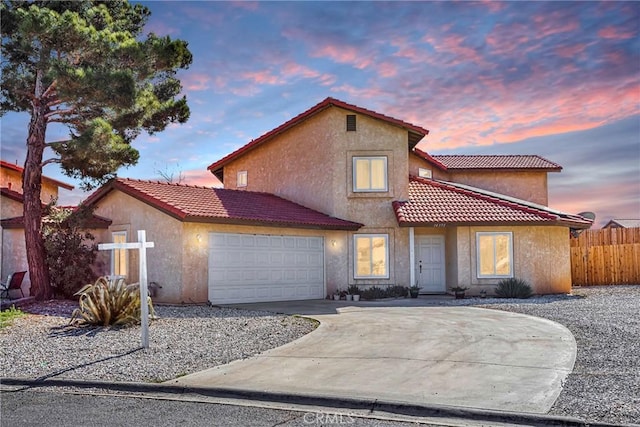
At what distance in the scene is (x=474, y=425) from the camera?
5.92 m

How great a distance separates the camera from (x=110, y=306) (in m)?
12.7

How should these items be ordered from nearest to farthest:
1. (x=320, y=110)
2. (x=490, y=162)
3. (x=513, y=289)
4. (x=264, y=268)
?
(x=264, y=268)
(x=513, y=289)
(x=320, y=110)
(x=490, y=162)

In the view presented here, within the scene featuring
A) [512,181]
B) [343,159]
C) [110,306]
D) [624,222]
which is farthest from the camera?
[624,222]

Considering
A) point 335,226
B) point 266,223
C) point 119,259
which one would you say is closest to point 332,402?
Result: point 266,223

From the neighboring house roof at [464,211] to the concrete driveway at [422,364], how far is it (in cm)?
748

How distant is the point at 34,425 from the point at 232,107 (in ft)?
60.5

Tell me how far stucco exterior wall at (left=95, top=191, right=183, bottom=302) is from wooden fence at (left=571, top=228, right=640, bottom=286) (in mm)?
19240

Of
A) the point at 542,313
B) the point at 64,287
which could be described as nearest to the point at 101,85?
the point at 64,287

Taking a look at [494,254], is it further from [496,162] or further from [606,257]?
[496,162]

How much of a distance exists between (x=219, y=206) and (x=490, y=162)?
15.9 meters

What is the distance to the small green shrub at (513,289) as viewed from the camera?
2016 cm

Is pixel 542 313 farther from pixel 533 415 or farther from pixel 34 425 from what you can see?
pixel 34 425

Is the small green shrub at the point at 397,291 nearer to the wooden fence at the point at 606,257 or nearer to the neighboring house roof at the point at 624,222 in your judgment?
the wooden fence at the point at 606,257

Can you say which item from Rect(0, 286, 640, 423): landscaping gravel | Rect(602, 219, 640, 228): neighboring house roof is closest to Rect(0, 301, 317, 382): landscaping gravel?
Rect(0, 286, 640, 423): landscaping gravel
